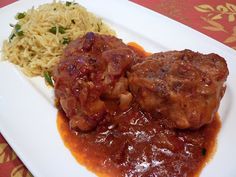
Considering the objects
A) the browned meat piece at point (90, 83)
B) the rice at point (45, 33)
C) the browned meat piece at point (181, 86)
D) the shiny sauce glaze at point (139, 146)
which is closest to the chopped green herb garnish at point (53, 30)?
the rice at point (45, 33)

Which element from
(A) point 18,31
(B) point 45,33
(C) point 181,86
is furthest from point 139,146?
(A) point 18,31

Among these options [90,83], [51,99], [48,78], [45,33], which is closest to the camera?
[90,83]

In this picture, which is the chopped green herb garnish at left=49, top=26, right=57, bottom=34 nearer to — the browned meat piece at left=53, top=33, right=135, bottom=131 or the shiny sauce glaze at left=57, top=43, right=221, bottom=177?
the browned meat piece at left=53, top=33, right=135, bottom=131

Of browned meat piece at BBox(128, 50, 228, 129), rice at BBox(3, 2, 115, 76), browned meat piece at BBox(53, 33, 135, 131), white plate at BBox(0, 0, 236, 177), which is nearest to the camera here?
white plate at BBox(0, 0, 236, 177)

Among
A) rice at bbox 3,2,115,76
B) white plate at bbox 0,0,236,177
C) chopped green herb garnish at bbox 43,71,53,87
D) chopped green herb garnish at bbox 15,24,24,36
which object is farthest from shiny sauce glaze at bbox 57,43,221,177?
chopped green herb garnish at bbox 15,24,24,36

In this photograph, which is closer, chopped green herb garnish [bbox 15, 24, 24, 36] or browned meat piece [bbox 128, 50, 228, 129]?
browned meat piece [bbox 128, 50, 228, 129]

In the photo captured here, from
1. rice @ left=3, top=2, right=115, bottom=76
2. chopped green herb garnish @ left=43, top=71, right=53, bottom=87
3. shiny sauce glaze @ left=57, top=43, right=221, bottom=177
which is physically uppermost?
rice @ left=3, top=2, right=115, bottom=76

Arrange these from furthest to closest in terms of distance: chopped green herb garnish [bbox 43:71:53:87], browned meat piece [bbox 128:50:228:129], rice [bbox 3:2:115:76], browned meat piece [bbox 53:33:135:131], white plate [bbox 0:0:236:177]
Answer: rice [bbox 3:2:115:76] < chopped green herb garnish [bbox 43:71:53:87] < browned meat piece [bbox 53:33:135:131] < browned meat piece [bbox 128:50:228:129] < white plate [bbox 0:0:236:177]

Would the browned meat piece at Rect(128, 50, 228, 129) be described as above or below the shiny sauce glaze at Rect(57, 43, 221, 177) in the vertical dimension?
above

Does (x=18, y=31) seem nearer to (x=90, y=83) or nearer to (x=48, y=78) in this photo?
(x=48, y=78)
